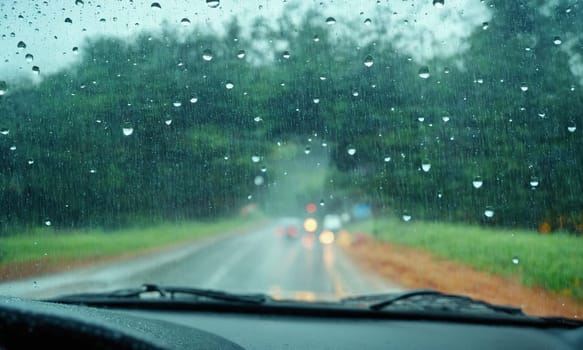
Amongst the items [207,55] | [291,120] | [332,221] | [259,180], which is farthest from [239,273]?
[207,55]

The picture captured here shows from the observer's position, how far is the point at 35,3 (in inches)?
165

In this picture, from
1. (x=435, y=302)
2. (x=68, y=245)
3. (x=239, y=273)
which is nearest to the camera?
(x=435, y=302)

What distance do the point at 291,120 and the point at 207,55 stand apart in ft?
2.90

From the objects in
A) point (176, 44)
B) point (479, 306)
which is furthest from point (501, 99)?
point (176, 44)

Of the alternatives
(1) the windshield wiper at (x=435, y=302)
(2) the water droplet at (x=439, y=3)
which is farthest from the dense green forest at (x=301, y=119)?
(1) the windshield wiper at (x=435, y=302)

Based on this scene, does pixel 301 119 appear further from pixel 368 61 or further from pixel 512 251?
pixel 512 251

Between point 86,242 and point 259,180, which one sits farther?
point 259,180

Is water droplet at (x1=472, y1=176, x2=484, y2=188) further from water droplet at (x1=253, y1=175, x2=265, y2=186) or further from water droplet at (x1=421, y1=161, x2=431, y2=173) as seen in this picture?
water droplet at (x1=253, y1=175, x2=265, y2=186)

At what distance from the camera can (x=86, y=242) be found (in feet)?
16.0

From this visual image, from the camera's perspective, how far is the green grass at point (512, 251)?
4.68 metres

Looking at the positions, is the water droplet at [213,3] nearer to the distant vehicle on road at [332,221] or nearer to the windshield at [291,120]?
the windshield at [291,120]

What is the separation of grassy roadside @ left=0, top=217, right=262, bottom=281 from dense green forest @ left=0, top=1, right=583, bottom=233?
12 cm

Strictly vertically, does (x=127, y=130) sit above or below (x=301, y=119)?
below

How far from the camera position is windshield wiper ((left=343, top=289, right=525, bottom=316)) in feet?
13.8
